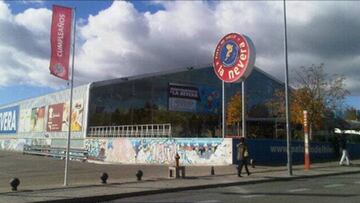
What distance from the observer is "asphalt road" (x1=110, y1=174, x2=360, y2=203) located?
13555 millimetres

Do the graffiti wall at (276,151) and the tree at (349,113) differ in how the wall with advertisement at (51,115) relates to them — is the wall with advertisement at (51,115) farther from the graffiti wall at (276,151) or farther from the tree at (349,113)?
the tree at (349,113)

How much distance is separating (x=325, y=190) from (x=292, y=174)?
6.21 meters

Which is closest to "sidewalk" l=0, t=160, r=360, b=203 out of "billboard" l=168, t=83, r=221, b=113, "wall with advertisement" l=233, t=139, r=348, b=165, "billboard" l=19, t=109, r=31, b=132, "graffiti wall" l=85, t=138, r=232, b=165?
"graffiti wall" l=85, t=138, r=232, b=165

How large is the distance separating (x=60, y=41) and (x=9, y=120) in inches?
2371

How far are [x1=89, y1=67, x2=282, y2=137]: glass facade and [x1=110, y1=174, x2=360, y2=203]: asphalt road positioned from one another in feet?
71.7

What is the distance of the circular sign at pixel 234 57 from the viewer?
25.7 metres

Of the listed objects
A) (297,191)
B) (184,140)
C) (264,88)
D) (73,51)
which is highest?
(264,88)

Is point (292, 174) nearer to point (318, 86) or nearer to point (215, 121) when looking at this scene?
point (318, 86)

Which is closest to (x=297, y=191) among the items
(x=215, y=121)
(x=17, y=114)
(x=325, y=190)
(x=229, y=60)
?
(x=325, y=190)

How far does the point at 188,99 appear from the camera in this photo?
4431 centimetres

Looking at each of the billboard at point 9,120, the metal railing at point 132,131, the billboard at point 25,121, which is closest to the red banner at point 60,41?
the metal railing at point 132,131

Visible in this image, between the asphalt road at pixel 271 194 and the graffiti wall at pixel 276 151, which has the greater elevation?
the graffiti wall at pixel 276 151

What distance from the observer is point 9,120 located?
73312 mm

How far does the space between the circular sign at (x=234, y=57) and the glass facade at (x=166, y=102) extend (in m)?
12.5
